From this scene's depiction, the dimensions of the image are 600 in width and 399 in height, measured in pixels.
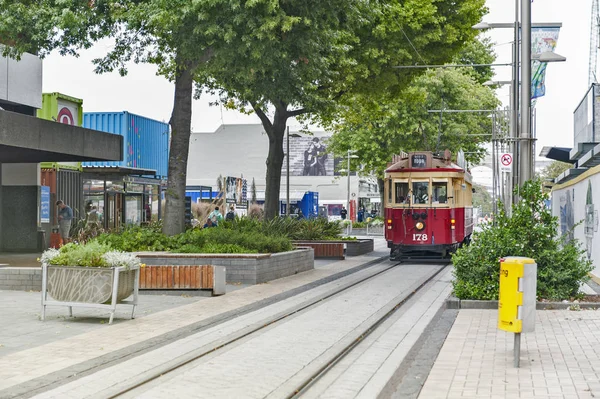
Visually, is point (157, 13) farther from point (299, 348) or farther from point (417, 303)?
point (299, 348)

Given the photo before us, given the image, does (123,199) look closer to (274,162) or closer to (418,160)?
(274,162)

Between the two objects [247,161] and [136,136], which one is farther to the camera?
[247,161]

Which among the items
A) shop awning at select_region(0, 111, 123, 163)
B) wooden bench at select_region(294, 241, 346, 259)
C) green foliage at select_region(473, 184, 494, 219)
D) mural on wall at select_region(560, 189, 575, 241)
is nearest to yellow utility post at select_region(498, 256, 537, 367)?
shop awning at select_region(0, 111, 123, 163)

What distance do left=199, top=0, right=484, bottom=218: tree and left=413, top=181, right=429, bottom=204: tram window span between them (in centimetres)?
408

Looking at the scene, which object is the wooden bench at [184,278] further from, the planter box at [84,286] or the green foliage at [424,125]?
the green foliage at [424,125]

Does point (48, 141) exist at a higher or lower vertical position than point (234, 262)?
higher

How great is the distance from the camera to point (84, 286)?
12.4 m

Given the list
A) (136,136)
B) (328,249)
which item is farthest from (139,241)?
(136,136)

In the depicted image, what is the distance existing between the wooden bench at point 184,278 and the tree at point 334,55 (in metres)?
5.22

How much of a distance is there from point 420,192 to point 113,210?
13.0 metres

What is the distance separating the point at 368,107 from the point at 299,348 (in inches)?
970

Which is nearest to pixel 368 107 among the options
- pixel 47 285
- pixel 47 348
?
pixel 47 285

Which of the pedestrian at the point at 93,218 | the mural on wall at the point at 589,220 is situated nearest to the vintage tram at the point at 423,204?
the mural on wall at the point at 589,220

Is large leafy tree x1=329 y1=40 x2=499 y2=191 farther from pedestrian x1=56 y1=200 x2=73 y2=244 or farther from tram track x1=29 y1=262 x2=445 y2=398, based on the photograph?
tram track x1=29 y1=262 x2=445 y2=398
